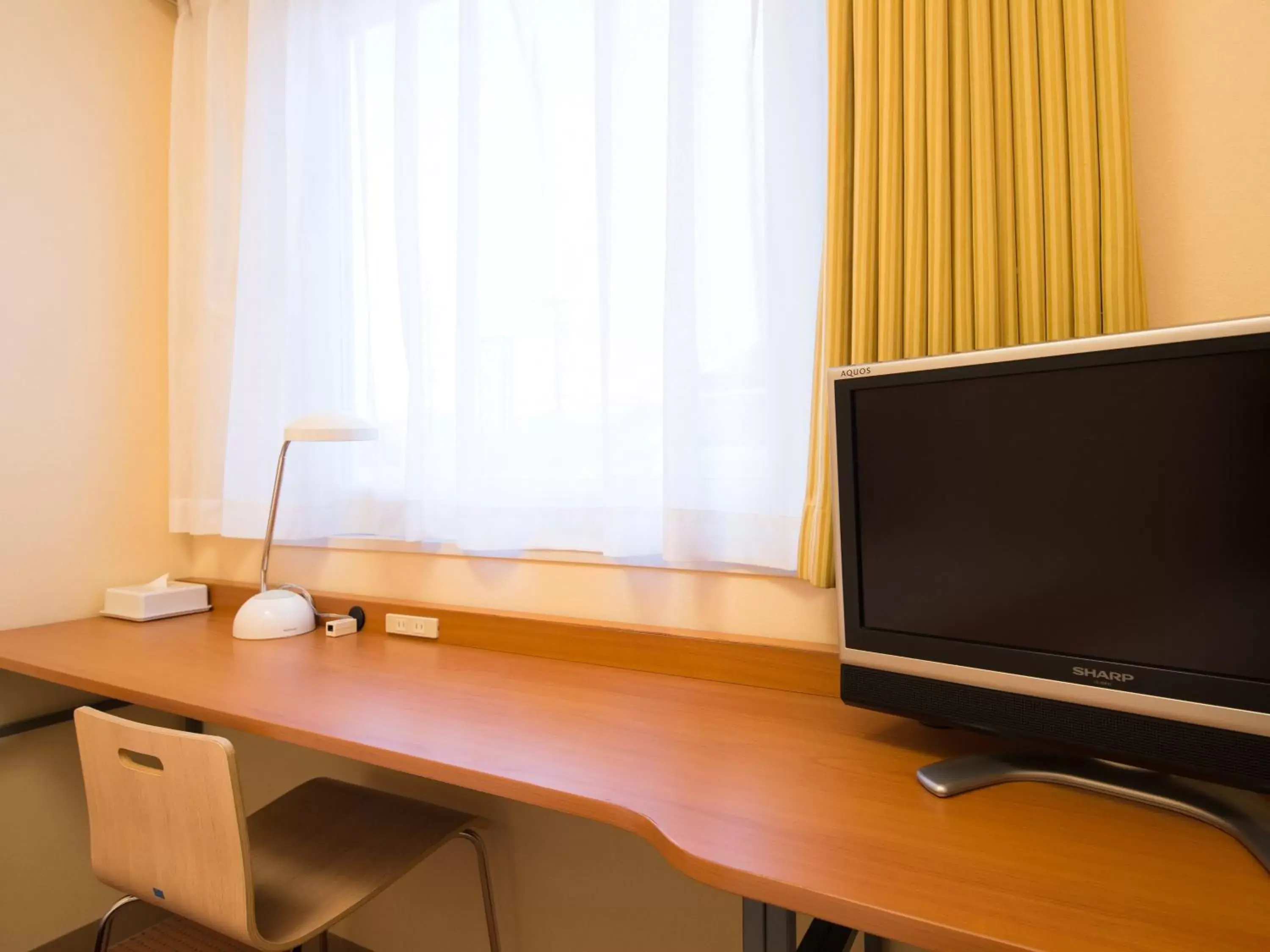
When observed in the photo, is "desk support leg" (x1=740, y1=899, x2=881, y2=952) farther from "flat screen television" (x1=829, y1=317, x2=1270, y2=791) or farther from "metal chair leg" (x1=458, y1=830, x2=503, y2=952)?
"metal chair leg" (x1=458, y1=830, x2=503, y2=952)

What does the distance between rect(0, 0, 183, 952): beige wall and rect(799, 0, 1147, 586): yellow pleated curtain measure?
6.55 ft

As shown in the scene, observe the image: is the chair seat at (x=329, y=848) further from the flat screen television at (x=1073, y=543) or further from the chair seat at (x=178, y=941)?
the flat screen television at (x=1073, y=543)

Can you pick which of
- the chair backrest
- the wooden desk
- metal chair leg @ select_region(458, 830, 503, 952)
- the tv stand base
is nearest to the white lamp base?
the wooden desk

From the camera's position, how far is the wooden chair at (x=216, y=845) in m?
0.99

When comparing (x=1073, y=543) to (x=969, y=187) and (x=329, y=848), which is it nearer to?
(x=969, y=187)

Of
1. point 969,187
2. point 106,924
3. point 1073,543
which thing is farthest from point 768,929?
point 106,924

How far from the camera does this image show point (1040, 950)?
569 mm

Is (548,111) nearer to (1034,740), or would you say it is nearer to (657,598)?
(657,598)

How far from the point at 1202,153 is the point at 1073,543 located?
2.12 ft

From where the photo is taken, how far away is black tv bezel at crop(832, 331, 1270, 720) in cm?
74

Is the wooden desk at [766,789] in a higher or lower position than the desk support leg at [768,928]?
higher

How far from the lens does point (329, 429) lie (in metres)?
1.56

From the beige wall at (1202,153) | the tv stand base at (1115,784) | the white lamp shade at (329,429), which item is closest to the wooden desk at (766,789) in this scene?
the tv stand base at (1115,784)

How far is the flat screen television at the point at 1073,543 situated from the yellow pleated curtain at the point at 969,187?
0.54ft
